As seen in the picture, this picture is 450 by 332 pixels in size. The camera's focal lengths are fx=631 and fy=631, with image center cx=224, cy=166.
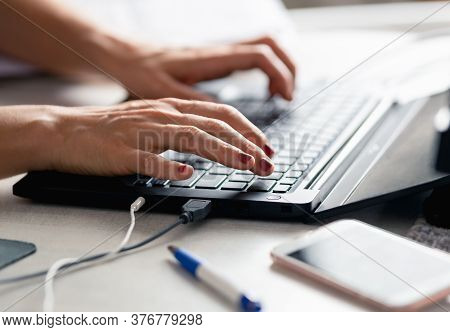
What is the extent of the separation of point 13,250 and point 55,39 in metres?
0.62

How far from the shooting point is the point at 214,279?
44cm

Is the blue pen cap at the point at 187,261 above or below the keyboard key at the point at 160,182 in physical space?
below

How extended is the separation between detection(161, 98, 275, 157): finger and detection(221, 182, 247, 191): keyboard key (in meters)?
0.05

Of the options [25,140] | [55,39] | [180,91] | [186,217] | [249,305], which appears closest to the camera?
[249,305]

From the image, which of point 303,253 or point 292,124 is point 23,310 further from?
point 292,124

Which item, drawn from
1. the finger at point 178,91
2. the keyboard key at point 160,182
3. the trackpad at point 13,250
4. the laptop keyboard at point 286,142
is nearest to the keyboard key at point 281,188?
the laptop keyboard at point 286,142

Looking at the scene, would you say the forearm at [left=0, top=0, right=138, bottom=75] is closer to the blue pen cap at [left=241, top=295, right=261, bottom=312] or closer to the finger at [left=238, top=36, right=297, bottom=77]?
the finger at [left=238, top=36, right=297, bottom=77]

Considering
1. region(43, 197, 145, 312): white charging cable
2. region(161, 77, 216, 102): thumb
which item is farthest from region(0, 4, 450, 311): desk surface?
region(161, 77, 216, 102): thumb

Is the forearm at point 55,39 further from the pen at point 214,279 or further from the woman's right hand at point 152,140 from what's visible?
the pen at point 214,279

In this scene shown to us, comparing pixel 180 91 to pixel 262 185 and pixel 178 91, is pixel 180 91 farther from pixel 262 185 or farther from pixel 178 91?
pixel 262 185

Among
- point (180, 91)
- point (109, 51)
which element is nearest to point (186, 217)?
point (180, 91)

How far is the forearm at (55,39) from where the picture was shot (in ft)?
3.33

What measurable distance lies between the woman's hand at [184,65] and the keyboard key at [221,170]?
1.07ft

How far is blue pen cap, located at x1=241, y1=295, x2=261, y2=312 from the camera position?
1.36 ft
